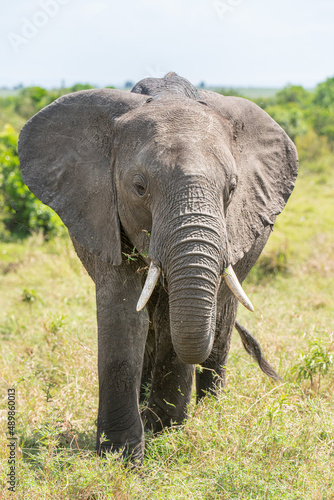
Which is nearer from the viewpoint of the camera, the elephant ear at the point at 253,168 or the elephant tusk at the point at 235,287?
the elephant tusk at the point at 235,287

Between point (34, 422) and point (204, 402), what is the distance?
3.68ft

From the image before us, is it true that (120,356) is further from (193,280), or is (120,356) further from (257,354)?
(257,354)

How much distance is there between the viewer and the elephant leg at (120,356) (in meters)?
3.59

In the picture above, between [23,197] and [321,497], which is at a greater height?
[321,497]

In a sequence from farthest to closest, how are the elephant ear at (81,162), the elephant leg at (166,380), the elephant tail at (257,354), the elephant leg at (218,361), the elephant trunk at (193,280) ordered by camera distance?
the elephant tail at (257,354) < the elephant leg at (218,361) < the elephant leg at (166,380) < the elephant ear at (81,162) < the elephant trunk at (193,280)

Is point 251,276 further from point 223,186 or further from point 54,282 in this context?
point 223,186

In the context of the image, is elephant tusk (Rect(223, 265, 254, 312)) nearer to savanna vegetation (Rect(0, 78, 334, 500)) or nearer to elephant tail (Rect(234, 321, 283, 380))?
savanna vegetation (Rect(0, 78, 334, 500))

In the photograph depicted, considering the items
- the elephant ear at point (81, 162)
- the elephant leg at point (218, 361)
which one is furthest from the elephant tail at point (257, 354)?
the elephant ear at point (81, 162)

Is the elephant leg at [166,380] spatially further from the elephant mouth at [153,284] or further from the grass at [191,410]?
the elephant mouth at [153,284]

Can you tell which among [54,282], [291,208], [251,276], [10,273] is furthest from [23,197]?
[291,208]

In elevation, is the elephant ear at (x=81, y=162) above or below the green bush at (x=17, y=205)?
above

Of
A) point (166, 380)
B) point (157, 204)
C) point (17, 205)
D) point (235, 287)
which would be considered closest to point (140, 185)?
point (157, 204)

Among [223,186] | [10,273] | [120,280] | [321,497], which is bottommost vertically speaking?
[10,273]

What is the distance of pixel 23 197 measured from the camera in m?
9.91
